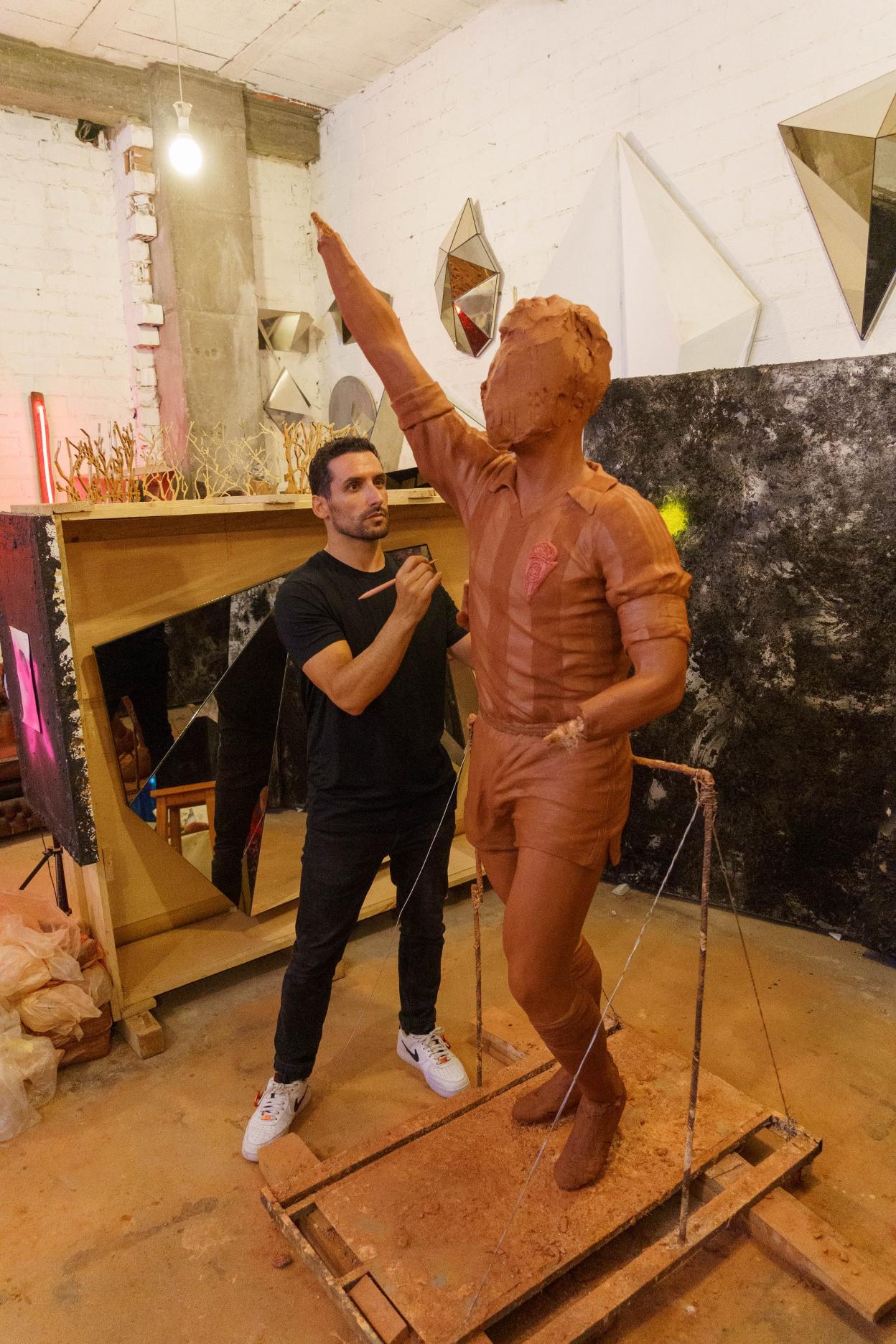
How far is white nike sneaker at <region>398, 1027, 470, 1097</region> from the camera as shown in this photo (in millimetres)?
2527

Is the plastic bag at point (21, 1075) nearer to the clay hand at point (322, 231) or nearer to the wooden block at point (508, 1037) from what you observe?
the wooden block at point (508, 1037)

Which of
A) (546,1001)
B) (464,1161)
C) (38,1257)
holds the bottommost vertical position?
(38,1257)

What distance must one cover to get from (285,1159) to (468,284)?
393cm

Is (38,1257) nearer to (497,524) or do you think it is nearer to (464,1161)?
(464,1161)

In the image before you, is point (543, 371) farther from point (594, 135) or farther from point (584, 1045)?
point (594, 135)

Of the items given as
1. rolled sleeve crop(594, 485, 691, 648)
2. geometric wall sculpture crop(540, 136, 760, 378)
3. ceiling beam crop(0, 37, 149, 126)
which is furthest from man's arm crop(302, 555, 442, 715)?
ceiling beam crop(0, 37, 149, 126)

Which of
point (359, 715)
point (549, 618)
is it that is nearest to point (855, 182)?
point (549, 618)

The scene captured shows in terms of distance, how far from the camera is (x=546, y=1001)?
1772 mm

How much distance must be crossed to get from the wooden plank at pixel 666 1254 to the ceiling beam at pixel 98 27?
5.13m

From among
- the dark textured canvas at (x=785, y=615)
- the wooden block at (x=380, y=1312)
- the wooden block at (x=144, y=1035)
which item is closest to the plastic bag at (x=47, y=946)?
the wooden block at (x=144, y=1035)

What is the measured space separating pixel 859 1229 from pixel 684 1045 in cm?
70

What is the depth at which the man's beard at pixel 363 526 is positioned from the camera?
230cm

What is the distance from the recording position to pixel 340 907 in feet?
7.54

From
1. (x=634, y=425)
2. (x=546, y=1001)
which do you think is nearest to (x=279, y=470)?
(x=634, y=425)
